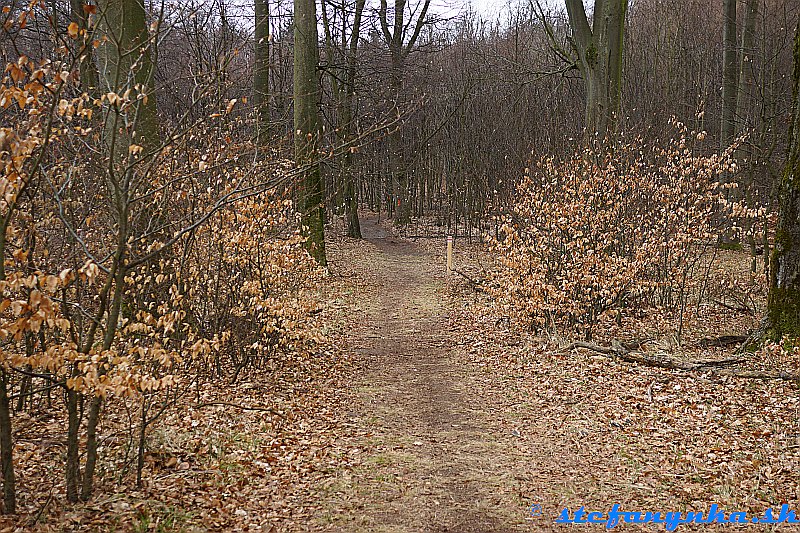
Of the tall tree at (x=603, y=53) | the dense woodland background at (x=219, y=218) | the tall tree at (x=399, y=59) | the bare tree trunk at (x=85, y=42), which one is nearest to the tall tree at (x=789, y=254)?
the dense woodland background at (x=219, y=218)

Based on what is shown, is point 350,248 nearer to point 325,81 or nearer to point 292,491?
point 325,81

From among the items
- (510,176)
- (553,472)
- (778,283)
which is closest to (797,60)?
(778,283)

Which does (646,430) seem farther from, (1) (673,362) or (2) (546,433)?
(1) (673,362)

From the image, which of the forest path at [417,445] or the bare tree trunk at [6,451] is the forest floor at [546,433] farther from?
the bare tree trunk at [6,451]

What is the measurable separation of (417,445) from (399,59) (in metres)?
20.7

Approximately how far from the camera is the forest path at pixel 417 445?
5.11 m

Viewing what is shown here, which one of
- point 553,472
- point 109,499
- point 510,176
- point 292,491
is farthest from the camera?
point 510,176

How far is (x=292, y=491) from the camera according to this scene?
551 centimetres

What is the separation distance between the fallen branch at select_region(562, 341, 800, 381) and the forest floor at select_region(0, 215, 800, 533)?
113 millimetres

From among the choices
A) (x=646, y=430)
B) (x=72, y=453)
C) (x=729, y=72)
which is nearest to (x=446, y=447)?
(x=646, y=430)

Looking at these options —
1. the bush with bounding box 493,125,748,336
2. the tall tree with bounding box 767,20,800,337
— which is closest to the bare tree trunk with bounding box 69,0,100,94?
the bush with bounding box 493,125,748,336

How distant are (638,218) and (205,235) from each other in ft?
21.5

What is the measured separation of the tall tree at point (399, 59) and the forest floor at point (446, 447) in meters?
15.3

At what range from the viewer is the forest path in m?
5.11
